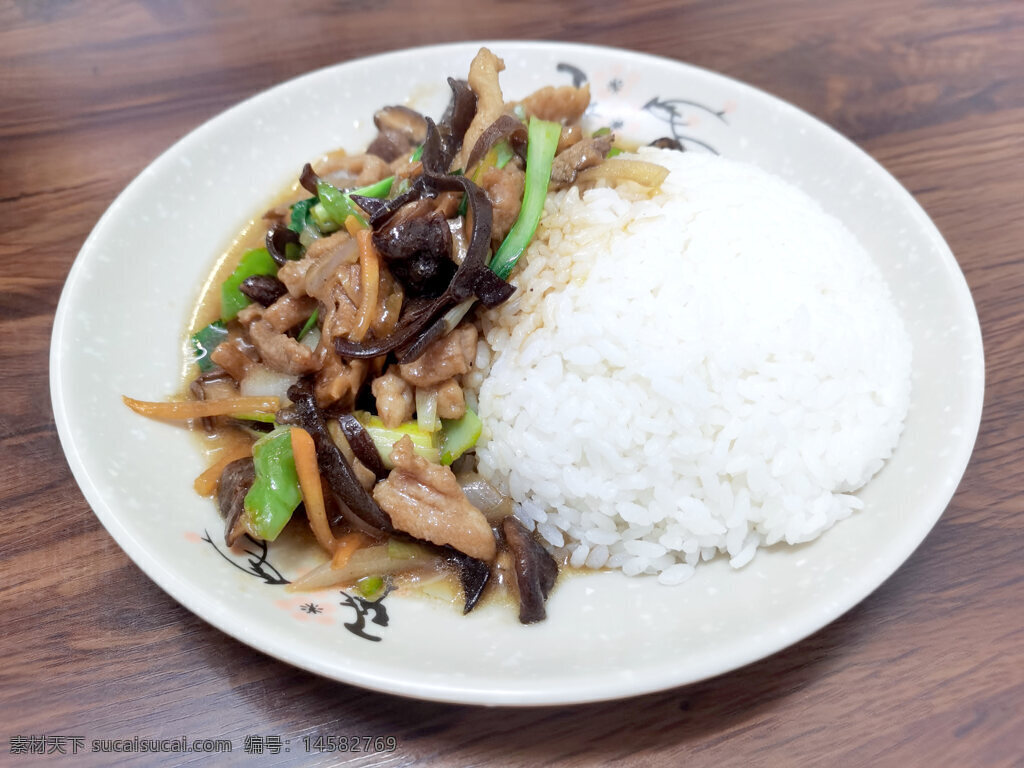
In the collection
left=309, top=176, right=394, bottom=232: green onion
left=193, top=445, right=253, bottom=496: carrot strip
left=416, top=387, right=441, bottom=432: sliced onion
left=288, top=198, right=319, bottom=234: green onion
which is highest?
left=309, top=176, right=394, bottom=232: green onion

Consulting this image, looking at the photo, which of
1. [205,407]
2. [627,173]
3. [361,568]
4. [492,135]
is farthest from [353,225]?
[361,568]

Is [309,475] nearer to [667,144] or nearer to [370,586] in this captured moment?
[370,586]

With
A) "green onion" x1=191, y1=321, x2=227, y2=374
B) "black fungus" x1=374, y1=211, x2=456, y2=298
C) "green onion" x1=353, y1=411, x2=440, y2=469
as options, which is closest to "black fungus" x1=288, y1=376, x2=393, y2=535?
"green onion" x1=353, y1=411, x2=440, y2=469

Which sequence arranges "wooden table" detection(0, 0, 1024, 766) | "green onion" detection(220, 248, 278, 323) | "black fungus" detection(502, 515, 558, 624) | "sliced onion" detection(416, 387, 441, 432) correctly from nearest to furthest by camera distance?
"wooden table" detection(0, 0, 1024, 766)
"black fungus" detection(502, 515, 558, 624)
"sliced onion" detection(416, 387, 441, 432)
"green onion" detection(220, 248, 278, 323)

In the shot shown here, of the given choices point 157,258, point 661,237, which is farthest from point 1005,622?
point 157,258

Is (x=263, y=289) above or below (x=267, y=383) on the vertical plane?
above

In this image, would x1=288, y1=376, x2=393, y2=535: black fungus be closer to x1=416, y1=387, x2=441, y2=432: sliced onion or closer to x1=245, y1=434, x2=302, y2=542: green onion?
x1=245, y1=434, x2=302, y2=542: green onion

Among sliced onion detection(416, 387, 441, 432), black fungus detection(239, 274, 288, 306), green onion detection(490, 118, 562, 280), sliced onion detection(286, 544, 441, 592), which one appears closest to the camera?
sliced onion detection(286, 544, 441, 592)
